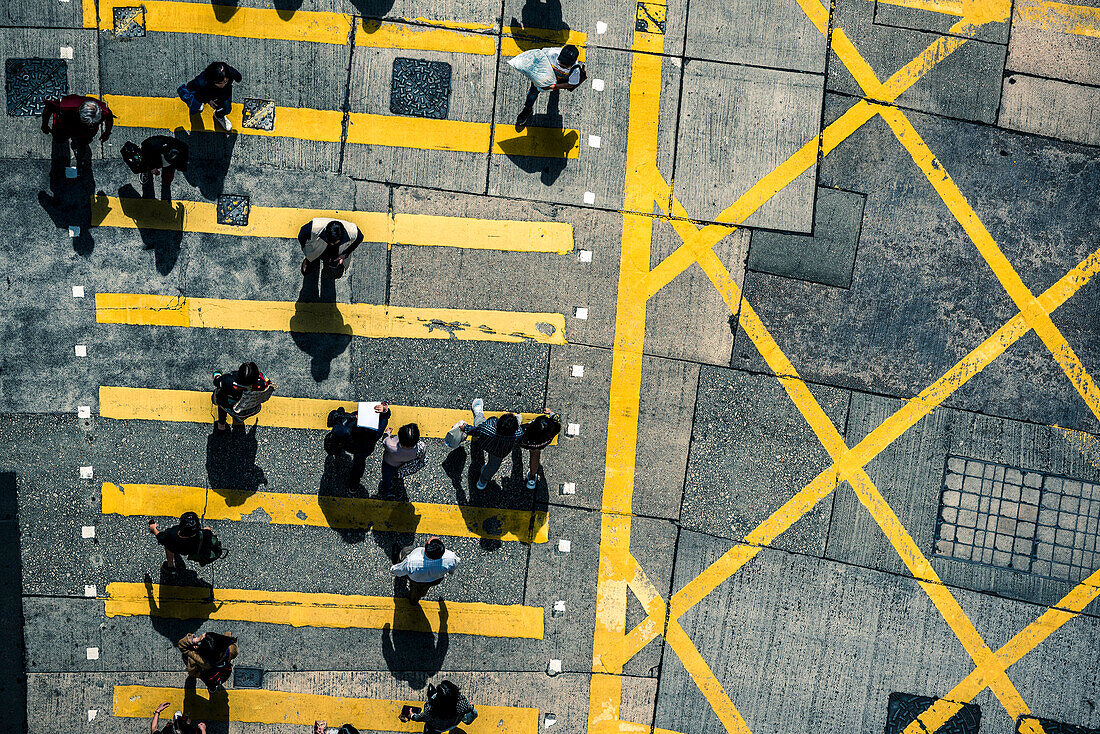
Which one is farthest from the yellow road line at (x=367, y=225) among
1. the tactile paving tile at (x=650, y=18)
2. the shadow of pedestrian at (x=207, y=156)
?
the tactile paving tile at (x=650, y=18)

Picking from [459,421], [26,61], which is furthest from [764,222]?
[26,61]

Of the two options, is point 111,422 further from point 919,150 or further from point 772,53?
point 919,150

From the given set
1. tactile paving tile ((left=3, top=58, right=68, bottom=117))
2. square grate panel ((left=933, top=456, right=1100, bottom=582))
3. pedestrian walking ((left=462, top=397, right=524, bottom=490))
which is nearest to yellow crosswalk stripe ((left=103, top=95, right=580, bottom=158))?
tactile paving tile ((left=3, top=58, right=68, bottom=117))

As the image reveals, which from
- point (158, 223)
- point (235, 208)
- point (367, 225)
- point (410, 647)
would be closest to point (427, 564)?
point (410, 647)

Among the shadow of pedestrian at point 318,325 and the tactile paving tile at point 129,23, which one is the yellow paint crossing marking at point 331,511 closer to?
the shadow of pedestrian at point 318,325

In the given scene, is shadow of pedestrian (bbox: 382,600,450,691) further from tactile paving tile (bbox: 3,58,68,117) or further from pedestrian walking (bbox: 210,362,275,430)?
tactile paving tile (bbox: 3,58,68,117)

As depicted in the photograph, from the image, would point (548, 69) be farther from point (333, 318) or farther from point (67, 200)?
point (67, 200)
